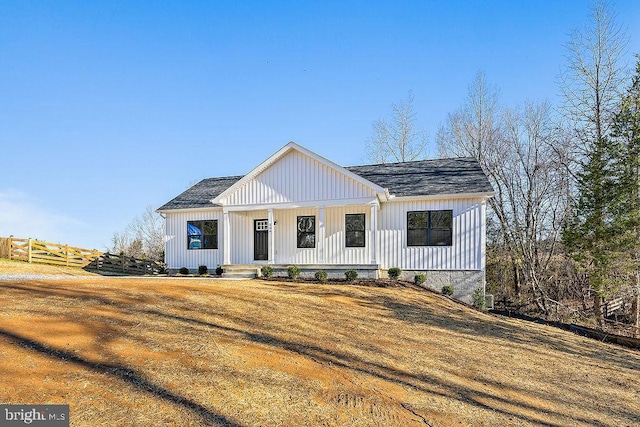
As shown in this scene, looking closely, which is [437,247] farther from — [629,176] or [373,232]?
[629,176]

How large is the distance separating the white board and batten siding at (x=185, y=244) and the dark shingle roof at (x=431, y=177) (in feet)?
26.2

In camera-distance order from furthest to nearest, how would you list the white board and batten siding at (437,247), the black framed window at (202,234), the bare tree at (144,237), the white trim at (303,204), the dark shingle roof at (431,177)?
the bare tree at (144,237) → the black framed window at (202,234) → the dark shingle roof at (431,177) → the white trim at (303,204) → the white board and batten siding at (437,247)

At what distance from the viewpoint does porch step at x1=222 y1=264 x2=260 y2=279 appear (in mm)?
17234

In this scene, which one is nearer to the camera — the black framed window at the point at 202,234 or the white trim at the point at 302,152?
the white trim at the point at 302,152

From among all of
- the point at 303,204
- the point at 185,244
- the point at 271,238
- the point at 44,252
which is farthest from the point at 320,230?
the point at 44,252

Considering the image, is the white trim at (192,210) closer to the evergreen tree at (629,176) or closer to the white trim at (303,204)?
the white trim at (303,204)

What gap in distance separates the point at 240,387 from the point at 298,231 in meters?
13.5

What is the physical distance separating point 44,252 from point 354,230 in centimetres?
1824

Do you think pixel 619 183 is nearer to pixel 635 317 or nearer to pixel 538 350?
pixel 635 317

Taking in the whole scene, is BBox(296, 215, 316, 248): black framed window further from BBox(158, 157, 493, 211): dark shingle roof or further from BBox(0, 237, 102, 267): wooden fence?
BBox(0, 237, 102, 267): wooden fence

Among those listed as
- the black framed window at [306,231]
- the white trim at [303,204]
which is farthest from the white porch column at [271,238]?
the black framed window at [306,231]

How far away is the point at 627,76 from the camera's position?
19172 millimetres

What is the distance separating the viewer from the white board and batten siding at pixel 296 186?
53.7 ft

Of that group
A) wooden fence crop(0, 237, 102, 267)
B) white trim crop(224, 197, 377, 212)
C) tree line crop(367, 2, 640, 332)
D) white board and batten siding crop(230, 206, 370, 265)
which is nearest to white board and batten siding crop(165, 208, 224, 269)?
white board and batten siding crop(230, 206, 370, 265)
